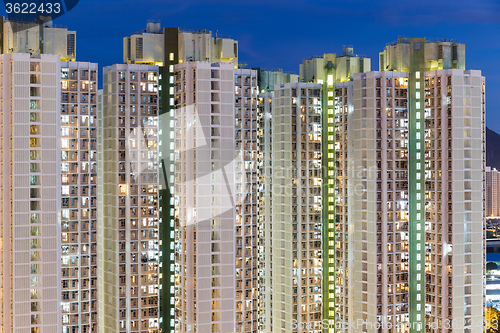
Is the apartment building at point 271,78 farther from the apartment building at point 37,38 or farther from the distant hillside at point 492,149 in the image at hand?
the distant hillside at point 492,149

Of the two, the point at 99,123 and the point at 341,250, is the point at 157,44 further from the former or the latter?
the point at 341,250

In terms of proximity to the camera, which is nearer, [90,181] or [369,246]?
[90,181]

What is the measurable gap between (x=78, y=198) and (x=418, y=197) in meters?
34.0

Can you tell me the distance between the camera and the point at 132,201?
58.4 metres

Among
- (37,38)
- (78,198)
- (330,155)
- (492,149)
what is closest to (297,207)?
(330,155)

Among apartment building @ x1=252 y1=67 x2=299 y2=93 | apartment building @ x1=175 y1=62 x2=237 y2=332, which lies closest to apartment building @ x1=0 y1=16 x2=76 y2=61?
apartment building @ x1=175 y1=62 x2=237 y2=332

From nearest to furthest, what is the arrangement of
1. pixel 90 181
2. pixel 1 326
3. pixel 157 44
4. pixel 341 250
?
pixel 1 326
pixel 90 181
pixel 157 44
pixel 341 250

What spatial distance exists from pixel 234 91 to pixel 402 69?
60.9ft

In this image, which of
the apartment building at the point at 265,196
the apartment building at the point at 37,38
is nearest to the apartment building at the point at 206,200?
the apartment building at the point at 37,38

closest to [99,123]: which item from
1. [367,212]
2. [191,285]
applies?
[191,285]

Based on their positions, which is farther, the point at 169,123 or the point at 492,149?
the point at 492,149

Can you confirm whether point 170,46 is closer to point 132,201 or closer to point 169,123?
point 169,123

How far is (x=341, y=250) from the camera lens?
69188 mm

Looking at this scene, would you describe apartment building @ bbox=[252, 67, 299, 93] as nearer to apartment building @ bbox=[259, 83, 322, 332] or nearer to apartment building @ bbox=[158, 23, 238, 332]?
apartment building @ bbox=[259, 83, 322, 332]
